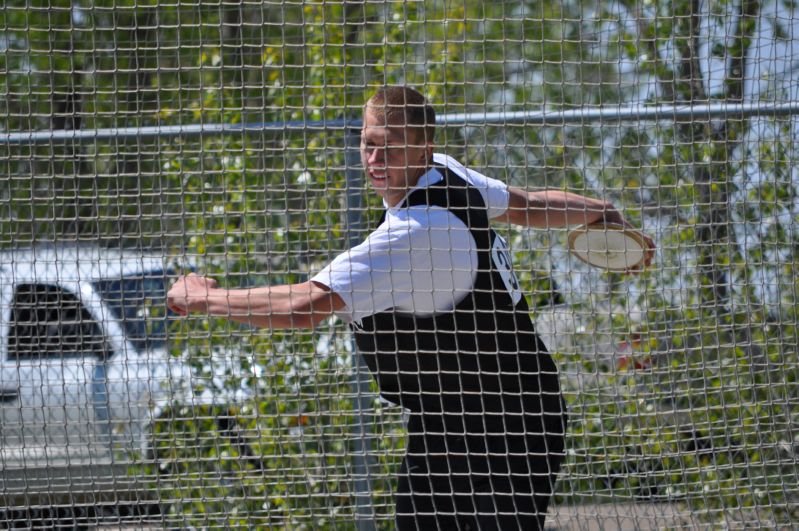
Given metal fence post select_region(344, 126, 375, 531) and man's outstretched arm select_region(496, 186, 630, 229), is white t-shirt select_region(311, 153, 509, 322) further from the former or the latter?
metal fence post select_region(344, 126, 375, 531)

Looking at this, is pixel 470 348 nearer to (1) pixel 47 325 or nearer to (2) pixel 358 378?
(2) pixel 358 378

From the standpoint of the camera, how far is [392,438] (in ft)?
13.5

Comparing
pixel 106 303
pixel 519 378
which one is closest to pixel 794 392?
pixel 519 378

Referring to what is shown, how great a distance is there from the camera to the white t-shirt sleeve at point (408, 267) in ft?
9.36

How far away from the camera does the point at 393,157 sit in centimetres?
304

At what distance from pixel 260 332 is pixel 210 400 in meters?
0.40

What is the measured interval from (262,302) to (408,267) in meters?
0.45

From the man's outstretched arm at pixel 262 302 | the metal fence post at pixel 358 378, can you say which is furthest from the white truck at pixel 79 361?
the man's outstretched arm at pixel 262 302

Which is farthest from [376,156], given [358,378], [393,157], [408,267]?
[358,378]

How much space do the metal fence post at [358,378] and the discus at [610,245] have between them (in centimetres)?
79

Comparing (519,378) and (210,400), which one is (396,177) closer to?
(519,378)

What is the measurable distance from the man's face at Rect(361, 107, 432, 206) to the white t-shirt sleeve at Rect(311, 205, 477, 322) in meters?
0.11

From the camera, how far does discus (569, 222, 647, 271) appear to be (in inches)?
128

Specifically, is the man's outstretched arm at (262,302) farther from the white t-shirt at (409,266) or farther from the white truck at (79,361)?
the white truck at (79,361)
